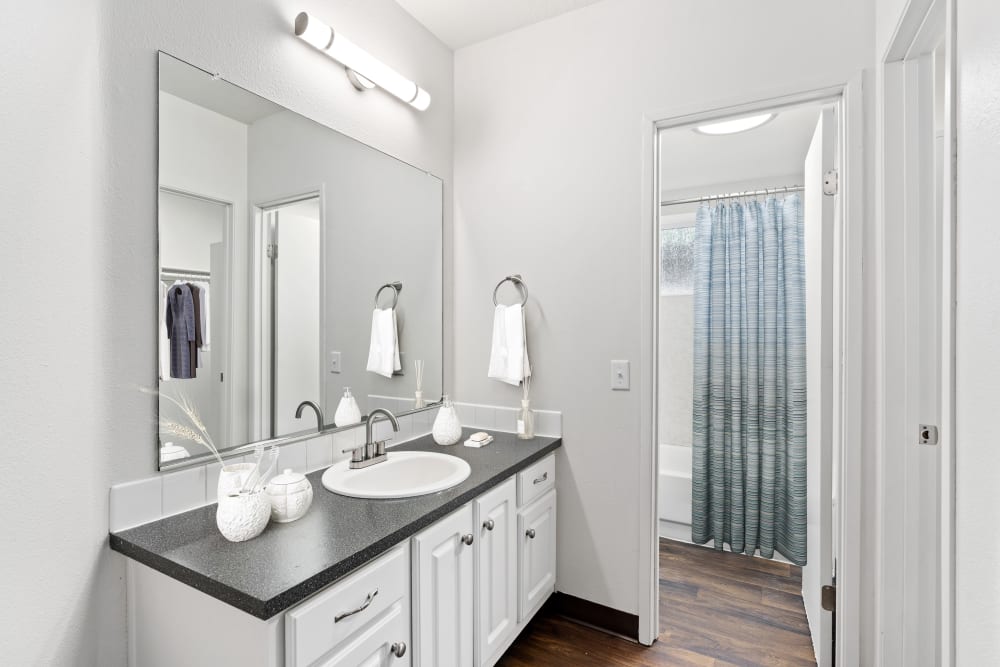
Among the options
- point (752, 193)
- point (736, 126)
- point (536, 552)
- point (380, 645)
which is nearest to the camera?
point (380, 645)

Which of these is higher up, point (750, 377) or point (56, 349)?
point (56, 349)

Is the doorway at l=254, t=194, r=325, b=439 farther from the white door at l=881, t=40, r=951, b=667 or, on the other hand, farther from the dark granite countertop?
the white door at l=881, t=40, r=951, b=667

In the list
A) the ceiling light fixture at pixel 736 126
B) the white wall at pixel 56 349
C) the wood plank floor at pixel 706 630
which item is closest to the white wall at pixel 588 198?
the wood plank floor at pixel 706 630

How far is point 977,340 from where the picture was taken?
807 mm

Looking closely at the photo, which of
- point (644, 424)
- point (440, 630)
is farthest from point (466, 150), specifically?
point (440, 630)

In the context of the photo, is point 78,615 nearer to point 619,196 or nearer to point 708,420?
point 619,196

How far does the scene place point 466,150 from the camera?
2299 millimetres

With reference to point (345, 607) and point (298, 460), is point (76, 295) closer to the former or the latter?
point (298, 460)

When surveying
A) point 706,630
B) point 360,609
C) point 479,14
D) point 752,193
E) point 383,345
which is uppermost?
point 479,14

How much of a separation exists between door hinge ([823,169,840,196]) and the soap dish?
1.50m

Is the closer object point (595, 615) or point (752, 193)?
point (595, 615)

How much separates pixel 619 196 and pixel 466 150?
79 centimetres

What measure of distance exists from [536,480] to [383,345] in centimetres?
79

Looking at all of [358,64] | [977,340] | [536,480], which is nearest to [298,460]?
[536,480]
